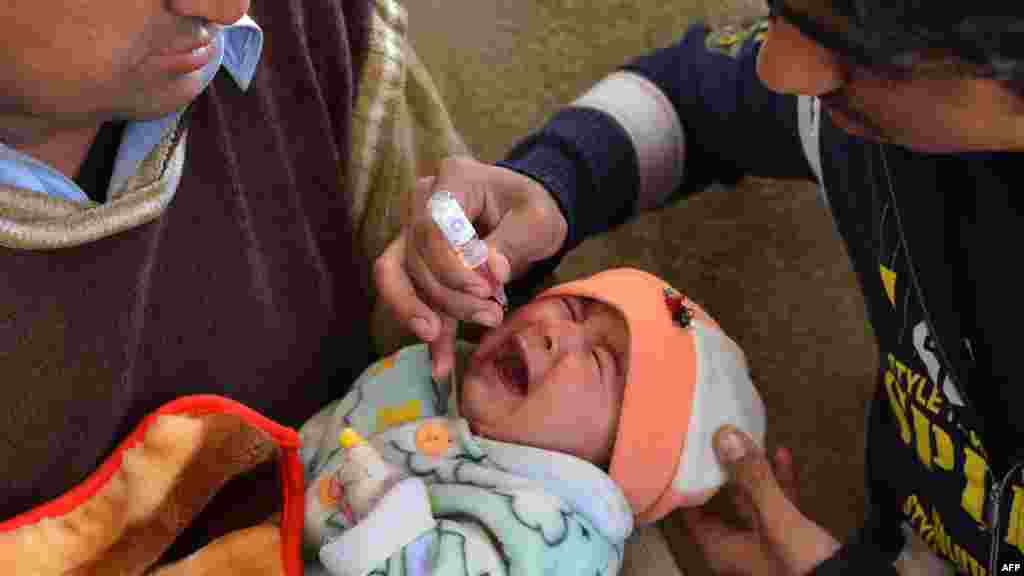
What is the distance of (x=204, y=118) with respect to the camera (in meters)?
0.76

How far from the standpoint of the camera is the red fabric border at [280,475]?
74cm

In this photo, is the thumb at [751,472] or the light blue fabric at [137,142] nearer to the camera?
the light blue fabric at [137,142]

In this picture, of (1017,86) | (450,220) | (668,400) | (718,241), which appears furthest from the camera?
(718,241)

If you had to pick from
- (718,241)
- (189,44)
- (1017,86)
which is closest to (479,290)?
(189,44)

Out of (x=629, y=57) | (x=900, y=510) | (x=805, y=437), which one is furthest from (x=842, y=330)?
(x=629, y=57)

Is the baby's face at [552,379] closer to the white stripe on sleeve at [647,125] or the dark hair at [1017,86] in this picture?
the white stripe on sleeve at [647,125]

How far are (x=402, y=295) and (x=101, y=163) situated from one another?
29cm

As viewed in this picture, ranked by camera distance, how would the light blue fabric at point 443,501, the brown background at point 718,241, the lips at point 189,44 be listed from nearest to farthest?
the lips at point 189,44 < the light blue fabric at point 443,501 < the brown background at point 718,241

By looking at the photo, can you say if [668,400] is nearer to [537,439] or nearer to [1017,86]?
[537,439]

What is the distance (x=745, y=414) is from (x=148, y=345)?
59cm

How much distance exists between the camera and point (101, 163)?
2.31 ft

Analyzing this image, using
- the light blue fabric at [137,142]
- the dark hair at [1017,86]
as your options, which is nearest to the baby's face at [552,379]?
the light blue fabric at [137,142]

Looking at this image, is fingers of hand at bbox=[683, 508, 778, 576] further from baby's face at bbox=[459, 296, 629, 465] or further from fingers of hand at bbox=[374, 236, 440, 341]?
fingers of hand at bbox=[374, 236, 440, 341]

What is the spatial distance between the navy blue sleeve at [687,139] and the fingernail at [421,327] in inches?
7.9
